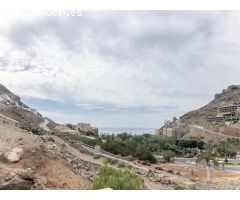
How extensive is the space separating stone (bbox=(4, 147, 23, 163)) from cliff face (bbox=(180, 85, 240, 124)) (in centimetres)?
6952

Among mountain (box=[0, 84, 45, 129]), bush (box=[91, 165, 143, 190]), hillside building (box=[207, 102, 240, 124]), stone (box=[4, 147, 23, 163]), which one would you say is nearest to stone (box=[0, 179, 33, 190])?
bush (box=[91, 165, 143, 190])

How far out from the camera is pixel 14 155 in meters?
15.3

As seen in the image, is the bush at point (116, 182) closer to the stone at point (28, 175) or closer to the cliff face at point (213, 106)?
the stone at point (28, 175)

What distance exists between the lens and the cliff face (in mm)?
85037

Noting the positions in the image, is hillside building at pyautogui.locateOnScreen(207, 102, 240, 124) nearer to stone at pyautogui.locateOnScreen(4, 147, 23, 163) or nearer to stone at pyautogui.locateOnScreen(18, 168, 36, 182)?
stone at pyautogui.locateOnScreen(4, 147, 23, 163)

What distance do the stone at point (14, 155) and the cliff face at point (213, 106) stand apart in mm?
69524

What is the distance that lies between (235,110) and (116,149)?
4798cm

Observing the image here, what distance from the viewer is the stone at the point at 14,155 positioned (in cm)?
1492

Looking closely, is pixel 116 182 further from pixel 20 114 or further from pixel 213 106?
pixel 213 106

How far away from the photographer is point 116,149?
32875 millimetres

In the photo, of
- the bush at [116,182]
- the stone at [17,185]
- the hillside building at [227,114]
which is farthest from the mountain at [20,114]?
the hillside building at [227,114]

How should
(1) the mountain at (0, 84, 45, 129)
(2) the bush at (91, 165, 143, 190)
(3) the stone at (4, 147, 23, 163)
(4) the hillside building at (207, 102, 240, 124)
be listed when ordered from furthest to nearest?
1. (4) the hillside building at (207, 102, 240, 124)
2. (1) the mountain at (0, 84, 45, 129)
3. (3) the stone at (4, 147, 23, 163)
4. (2) the bush at (91, 165, 143, 190)
